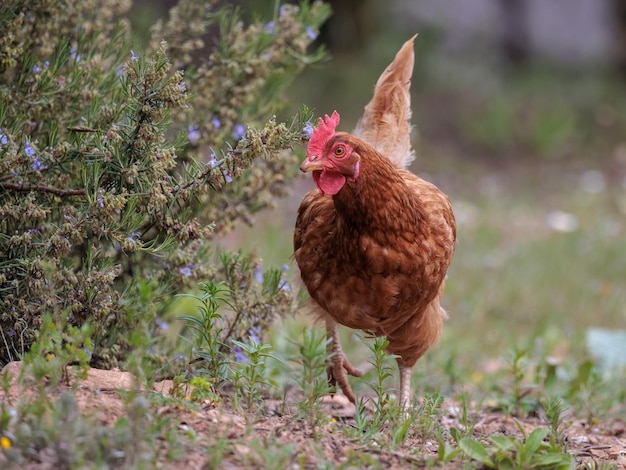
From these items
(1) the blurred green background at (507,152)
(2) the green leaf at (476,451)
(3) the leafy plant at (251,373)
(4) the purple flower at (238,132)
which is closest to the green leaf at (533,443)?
(2) the green leaf at (476,451)

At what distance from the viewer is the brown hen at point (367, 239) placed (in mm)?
3260

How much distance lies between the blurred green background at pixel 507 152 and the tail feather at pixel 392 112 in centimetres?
37

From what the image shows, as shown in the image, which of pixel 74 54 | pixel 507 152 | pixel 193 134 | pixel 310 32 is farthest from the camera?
pixel 507 152

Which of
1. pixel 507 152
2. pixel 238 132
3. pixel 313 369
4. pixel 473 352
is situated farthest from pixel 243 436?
pixel 507 152

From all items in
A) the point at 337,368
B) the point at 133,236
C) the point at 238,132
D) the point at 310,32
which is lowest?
the point at 337,368

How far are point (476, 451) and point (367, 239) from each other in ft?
3.27

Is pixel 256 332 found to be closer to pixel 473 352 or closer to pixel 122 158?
pixel 122 158

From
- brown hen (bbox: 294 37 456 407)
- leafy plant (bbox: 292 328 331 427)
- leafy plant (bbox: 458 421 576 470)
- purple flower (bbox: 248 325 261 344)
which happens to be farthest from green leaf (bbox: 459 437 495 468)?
purple flower (bbox: 248 325 261 344)

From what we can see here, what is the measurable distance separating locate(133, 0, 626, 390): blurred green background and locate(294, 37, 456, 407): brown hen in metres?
0.97

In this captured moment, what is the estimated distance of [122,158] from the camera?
2.88m

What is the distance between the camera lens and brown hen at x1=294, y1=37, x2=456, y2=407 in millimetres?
3260

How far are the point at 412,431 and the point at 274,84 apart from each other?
196 centimetres

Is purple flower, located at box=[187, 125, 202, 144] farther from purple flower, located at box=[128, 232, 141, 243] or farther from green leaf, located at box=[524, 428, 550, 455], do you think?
green leaf, located at box=[524, 428, 550, 455]

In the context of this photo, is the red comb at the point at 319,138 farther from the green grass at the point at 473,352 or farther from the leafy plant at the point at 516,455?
the leafy plant at the point at 516,455
